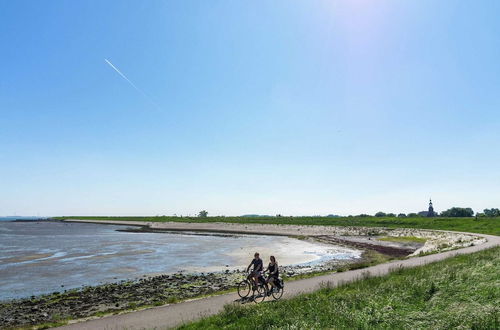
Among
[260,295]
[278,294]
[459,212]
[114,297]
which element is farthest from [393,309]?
[459,212]

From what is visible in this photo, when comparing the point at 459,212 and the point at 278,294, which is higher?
the point at 459,212

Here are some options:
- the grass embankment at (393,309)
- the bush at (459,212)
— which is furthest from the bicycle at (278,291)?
the bush at (459,212)

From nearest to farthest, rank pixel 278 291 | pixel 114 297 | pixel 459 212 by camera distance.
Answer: pixel 278 291 < pixel 114 297 < pixel 459 212

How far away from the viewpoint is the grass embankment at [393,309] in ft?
37.5

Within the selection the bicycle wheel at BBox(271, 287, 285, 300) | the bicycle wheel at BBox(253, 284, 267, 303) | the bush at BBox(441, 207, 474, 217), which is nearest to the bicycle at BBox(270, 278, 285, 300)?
the bicycle wheel at BBox(271, 287, 285, 300)

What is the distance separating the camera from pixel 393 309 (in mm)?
13359

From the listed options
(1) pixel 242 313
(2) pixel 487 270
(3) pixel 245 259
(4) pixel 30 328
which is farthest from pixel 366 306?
(3) pixel 245 259

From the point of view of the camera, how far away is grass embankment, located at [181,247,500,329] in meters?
11.4

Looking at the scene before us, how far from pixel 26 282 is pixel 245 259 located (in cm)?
2254

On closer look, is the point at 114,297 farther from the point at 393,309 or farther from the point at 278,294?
the point at 393,309

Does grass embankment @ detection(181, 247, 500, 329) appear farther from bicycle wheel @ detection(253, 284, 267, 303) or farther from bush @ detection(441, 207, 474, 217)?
bush @ detection(441, 207, 474, 217)

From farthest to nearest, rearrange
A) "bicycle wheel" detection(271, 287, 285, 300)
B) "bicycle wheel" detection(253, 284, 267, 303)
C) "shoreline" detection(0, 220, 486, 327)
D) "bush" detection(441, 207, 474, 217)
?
1. "bush" detection(441, 207, 474, 217)
2. "shoreline" detection(0, 220, 486, 327)
3. "bicycle wheel" detection(271, 287, 285, 300)
4. "bicycle wheel" detection(253, 284, 267, 303)

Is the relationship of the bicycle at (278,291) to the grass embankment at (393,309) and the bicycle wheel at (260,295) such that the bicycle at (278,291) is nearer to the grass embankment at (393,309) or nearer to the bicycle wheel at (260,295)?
the bicycle wheel at (260,295)

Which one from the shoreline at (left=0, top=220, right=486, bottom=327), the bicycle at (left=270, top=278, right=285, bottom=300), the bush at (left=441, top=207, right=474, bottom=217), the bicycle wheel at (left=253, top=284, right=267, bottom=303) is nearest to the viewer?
the bicycle wheel at (left=253, top=284, right=267, bottom=303)
